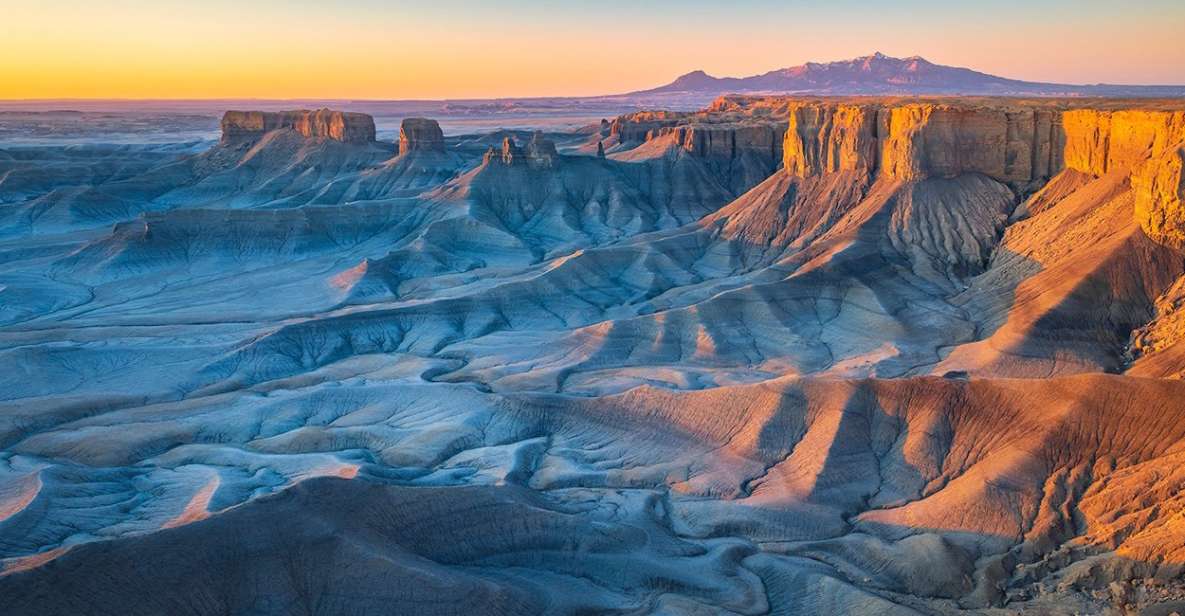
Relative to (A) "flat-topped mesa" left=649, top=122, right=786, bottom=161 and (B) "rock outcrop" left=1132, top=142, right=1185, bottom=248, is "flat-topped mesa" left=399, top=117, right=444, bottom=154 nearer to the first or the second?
A: (A) "flat-topped mesa" left=649, top=122, right=786, bottom=161

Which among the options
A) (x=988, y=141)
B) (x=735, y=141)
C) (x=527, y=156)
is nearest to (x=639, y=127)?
(x=735, y=141)

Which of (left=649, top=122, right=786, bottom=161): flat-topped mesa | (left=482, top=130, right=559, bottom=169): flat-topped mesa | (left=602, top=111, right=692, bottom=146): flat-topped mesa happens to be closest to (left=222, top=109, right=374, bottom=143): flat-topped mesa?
(left=482, top=130, right=559, bottom=169): flat-topped mesa

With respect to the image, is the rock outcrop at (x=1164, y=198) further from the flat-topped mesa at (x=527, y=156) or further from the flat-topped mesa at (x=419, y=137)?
the flat-topped mesa at (x=419, y=137)

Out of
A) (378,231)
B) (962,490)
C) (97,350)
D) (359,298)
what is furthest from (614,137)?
(962,490)

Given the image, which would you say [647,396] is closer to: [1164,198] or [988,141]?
[1164,198]

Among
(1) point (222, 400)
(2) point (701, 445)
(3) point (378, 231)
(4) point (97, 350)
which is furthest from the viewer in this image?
(3) point (378, 231)

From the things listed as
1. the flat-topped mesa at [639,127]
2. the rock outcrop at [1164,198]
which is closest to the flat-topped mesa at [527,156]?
the flat-topped mesa at [639,127]

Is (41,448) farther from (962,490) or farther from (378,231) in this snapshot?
(378,231)
